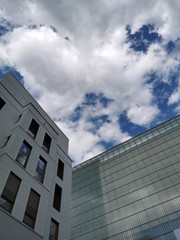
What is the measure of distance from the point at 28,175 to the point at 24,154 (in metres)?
2.20

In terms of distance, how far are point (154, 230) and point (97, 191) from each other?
1628 cm

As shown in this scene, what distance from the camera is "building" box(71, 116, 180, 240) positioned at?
3478cm

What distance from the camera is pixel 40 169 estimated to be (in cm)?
1905

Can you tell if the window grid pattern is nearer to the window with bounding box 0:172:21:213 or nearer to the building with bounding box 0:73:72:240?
the building with bounding box 0:73:72:240

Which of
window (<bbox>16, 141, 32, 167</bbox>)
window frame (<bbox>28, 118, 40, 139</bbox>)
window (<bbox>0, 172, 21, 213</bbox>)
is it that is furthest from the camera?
window frame (<bbox>28, 118, 40, 139</bbox>)

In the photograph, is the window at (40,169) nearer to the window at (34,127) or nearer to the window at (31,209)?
the window at (31,209)

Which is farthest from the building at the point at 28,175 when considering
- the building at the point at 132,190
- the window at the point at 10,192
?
the building at the point at 132,190

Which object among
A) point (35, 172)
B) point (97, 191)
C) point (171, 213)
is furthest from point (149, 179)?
point (35, 172)

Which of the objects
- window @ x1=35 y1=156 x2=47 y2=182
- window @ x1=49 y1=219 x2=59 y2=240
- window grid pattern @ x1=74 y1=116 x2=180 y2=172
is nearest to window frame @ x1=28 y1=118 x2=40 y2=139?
window @ x1=35 y1=156 x2=47 y2=182

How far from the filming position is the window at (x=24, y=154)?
17.0 meters

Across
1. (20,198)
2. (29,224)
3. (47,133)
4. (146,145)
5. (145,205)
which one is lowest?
(29,224)

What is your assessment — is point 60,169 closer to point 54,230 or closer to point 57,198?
point 57,198

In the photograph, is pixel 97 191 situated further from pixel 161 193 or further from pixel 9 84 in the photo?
pixel 9 84

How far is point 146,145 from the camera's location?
4947 cm
